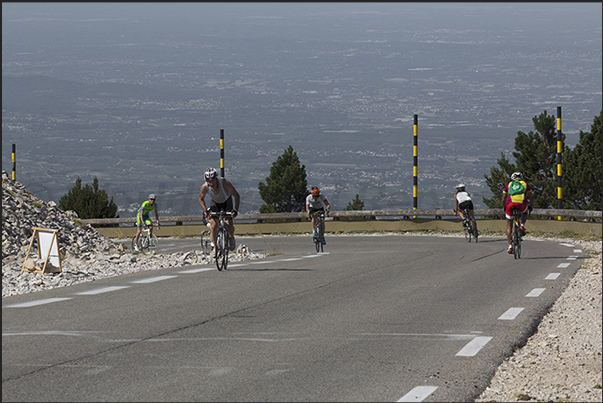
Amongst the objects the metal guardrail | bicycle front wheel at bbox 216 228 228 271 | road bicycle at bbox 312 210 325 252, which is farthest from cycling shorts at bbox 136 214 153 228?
bicycle front wheel at bbox 216 228 228 271

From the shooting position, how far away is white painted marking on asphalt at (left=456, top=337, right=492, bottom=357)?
27.7 feet

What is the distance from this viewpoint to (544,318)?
10.9 m

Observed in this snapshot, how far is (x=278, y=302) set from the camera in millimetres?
11938

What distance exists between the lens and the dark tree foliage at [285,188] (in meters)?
48.8

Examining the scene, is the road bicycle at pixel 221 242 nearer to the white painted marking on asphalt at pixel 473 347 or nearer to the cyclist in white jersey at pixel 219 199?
the cyclist in white jersey at pixel 219 199

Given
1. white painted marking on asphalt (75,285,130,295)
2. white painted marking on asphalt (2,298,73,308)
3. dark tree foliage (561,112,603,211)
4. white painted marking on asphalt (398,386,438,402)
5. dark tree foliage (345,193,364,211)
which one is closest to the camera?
white painted marking on asphalt (398,386,438,402)

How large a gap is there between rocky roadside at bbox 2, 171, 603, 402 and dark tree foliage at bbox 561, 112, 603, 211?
42.0 feet

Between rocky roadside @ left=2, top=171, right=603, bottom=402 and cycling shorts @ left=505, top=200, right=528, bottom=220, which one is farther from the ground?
cycling shorts @ left=505, top=200, right=528, bottom=220

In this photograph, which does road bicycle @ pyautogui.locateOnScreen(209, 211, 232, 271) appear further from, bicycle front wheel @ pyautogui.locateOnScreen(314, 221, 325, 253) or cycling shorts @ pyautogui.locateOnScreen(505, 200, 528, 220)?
bicycle front wheel @ pyautogui.locateOnScreen(314, 221, 325, 253)

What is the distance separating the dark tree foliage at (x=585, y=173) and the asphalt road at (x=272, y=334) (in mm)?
Result: 24808

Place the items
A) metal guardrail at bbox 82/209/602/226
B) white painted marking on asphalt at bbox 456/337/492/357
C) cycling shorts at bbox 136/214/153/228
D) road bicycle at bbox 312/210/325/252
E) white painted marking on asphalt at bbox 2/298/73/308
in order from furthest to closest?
metal guardrail at bbox 82/209/602/226 < cycling shorts at bbox 136/214/153/228 < road bicycle at bbox 312/210/325/252 < white painted marking on asphalt at bbox 2/298/73/308 < white painted marking on asphalt at bbox 456/337/492/357

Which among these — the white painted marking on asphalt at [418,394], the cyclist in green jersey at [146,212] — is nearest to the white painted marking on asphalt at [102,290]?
the white painted marking on asphalt at [418,394]

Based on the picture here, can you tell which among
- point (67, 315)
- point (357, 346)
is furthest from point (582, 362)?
point (67, 315)

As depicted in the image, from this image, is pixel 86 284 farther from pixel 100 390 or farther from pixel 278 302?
pixel 100 390
